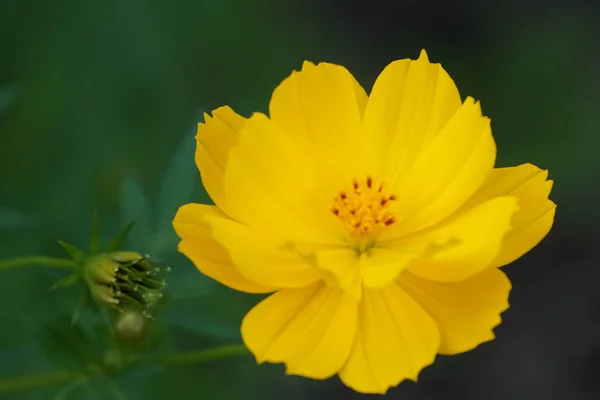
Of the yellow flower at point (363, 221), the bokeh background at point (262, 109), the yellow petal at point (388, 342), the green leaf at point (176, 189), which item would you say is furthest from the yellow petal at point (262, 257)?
the bokeh background at point (262, 109)

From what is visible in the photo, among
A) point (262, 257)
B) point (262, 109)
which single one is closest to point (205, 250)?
point (262, 257)

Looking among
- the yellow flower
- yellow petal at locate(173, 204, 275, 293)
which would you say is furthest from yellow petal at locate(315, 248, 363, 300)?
yellow petal at locate(173, 204, 275, 293)

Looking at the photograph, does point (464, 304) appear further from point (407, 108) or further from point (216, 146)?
point (216, 146)

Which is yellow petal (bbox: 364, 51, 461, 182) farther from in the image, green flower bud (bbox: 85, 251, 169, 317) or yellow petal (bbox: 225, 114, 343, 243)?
green flower bud (bbox: 85, 251, 169, 317)

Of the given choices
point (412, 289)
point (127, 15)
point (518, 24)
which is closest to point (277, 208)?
point (412, 289)

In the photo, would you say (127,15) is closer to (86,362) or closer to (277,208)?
(86,362)

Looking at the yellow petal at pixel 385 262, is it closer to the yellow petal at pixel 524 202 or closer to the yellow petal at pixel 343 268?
the yellow petal at pixel 343 268

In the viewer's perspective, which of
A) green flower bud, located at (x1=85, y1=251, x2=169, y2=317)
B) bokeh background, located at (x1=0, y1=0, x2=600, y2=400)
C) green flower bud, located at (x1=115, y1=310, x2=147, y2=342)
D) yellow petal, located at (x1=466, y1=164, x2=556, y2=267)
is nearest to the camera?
yellow petal, located at (x1=466, y1=164, x2=556, y2=267)
